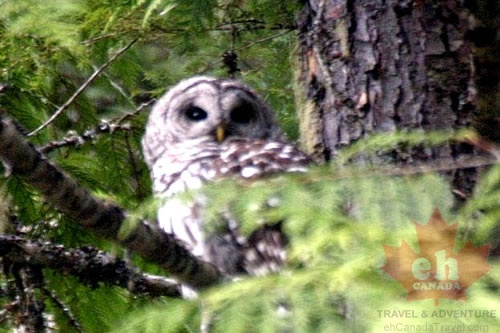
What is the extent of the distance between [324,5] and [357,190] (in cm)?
144

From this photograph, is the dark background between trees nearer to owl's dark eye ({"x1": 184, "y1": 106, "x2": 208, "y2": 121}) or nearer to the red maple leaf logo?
the red maple leaf logo

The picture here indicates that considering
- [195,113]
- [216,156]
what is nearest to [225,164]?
[216,156]

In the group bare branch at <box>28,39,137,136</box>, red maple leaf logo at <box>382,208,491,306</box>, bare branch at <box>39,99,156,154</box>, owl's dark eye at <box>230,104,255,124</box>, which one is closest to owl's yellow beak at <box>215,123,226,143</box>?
owl's dark eye at <box>230,104,255,124</box>

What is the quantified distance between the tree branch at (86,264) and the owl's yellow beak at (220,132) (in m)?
1.48

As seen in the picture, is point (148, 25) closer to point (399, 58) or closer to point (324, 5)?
point (324, 5)

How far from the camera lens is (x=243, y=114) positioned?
4801 mm

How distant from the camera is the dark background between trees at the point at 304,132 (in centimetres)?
213

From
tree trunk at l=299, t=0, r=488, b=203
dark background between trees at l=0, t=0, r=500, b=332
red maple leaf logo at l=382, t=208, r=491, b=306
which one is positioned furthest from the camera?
tree trunk at l=299, t=0, r=488, b=203

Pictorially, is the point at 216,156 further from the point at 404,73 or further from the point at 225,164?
the point at 404,73

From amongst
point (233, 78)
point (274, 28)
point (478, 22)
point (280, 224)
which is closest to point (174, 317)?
point (478, 22)

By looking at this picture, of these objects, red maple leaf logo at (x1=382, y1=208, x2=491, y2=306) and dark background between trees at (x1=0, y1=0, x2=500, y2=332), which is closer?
red maple leaf logo at (x1=382, y1=208, x2=491, y2=306)

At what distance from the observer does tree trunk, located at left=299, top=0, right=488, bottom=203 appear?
134 inches

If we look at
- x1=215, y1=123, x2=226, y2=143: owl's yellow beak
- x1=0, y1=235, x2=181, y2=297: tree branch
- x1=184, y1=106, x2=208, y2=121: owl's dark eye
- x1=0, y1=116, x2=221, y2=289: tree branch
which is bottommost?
x1=215, y1=123, x2=226, y2=143: owl's yellow beak

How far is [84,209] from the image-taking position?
2.36 meters
